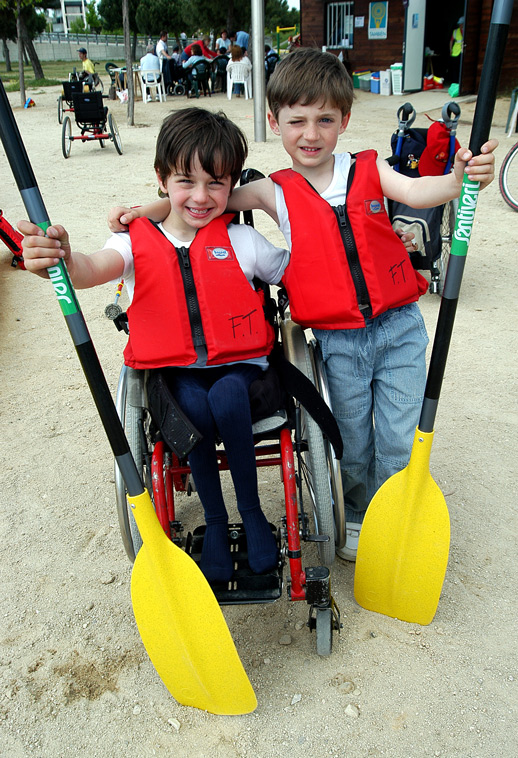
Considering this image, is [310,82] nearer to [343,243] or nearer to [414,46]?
[343,243]

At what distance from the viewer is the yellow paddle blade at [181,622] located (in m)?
1.86

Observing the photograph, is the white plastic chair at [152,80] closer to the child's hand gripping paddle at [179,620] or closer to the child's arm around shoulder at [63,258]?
the child's arm around shoulder at [63,258]

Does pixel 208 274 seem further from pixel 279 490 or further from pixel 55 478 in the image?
pixel 55 478

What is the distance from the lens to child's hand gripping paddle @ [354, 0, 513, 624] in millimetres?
1965

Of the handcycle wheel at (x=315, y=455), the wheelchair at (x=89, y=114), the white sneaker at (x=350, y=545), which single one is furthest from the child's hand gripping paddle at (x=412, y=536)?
the wheelchair at (x=89, y=114)

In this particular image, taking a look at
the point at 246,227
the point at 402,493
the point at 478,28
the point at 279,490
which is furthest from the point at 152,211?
the point at 478,28

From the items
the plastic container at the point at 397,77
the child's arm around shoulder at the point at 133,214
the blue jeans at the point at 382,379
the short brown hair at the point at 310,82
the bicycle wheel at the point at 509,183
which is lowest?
the plastic container at the point at 397,77

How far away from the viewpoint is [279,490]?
9.78ft

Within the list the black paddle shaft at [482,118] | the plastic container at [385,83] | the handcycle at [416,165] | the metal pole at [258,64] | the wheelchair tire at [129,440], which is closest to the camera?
the black paddle shaft at [482,118]

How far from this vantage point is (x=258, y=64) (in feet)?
32.3

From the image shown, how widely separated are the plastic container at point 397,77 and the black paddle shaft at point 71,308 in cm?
1636

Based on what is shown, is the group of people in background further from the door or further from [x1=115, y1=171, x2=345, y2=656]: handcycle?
[x1=115, y1=171, x2=345, y2=656]: handcycle

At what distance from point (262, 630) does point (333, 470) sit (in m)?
0.62

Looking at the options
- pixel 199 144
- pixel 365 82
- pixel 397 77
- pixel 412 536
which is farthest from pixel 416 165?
pixel 365 82
